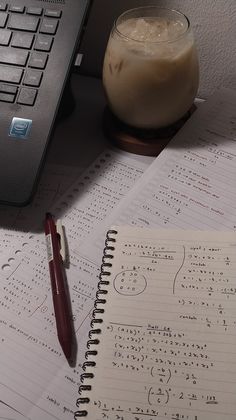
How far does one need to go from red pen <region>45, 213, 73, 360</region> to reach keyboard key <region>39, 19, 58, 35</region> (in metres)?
0.20

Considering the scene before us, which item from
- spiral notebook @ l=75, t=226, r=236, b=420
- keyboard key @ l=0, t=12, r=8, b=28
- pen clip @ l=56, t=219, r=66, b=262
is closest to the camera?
spiral notebook @ l=75, t=226, r=236, b=420

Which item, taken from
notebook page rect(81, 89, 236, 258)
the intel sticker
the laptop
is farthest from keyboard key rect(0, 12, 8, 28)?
notebook page rect(81, 89, 236, 258)

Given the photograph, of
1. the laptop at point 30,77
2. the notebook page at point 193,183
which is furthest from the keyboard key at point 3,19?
the notebook page at point 193,183

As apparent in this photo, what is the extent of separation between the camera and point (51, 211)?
1.62 ft


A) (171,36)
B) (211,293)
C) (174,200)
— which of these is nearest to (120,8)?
(171,36)

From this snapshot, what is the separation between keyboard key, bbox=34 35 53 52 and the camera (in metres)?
0.53

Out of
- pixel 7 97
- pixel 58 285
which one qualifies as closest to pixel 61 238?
pixel 58 285

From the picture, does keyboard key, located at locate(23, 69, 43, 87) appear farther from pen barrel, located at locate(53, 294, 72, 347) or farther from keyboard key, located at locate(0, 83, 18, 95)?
pen barrel, located at locate(53, 294, 72, 347)

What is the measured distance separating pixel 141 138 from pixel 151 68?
8 cm

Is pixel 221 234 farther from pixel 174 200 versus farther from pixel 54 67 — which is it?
pixel 54 67

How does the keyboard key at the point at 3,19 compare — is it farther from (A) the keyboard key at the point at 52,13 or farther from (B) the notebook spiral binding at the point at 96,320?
(B) the notebook spiral binding at the point at 96,320

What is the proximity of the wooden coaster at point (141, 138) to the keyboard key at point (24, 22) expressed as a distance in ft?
0.43

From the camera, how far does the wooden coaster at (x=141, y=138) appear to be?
1.79 feet

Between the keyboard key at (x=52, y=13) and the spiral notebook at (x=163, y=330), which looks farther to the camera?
the keyboard key at (x=52, y=13)
